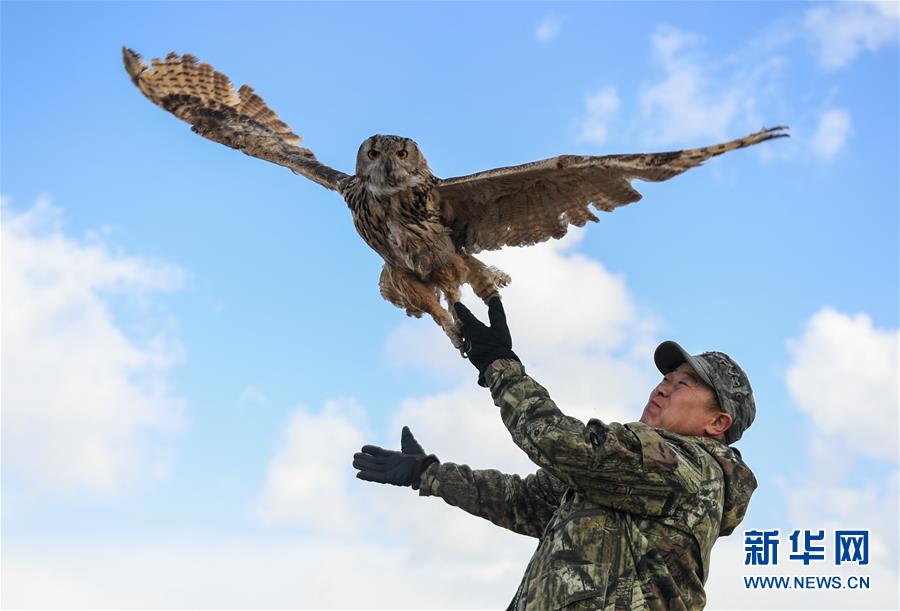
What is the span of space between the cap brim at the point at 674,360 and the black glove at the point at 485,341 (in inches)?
24.2

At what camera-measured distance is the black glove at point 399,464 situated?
172 inches

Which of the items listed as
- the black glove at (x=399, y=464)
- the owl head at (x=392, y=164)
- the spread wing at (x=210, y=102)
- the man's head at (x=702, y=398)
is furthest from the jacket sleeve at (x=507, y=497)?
the spread wing at (x=210, y=102)

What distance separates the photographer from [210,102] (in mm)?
6793

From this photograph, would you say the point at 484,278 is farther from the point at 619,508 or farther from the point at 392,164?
the point at 619,508

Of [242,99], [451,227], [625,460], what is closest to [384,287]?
[451,227]

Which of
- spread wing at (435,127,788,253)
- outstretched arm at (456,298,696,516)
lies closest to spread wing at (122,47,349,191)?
spread wing at (435,127,788,253)

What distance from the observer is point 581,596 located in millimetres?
3385

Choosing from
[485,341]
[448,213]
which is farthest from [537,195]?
[485,341]

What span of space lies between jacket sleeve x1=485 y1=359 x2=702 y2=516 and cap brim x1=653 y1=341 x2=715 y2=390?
1.35 ft

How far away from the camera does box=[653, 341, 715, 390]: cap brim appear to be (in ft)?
12.6

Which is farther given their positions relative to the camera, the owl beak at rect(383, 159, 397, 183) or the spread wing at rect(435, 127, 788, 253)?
the owl beak at rect(383, 159, 397, 183)

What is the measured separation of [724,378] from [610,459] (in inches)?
30.8

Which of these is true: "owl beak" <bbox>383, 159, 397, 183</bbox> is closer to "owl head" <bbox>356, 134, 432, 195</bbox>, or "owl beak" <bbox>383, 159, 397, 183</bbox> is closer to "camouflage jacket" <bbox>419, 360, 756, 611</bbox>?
"owl head" <bbox>356, 134, 432, 195</bbox>

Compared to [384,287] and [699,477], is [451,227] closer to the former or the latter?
[384,287]
